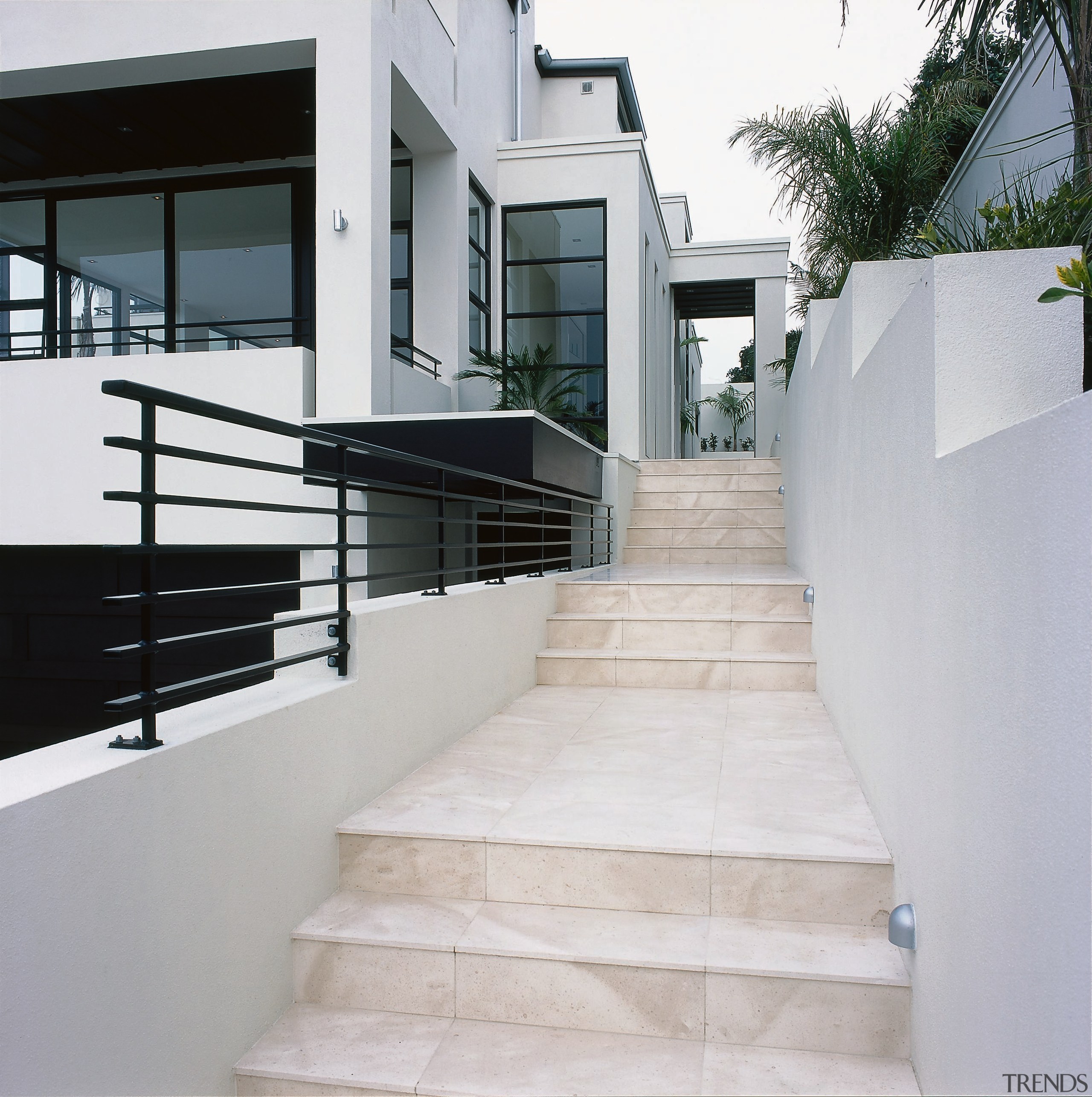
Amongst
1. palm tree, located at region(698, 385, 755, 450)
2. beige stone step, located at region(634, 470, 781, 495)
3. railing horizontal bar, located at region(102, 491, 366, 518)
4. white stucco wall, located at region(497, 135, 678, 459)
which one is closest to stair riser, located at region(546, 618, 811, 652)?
railing horizontal bar, located at region(102, 491, 366, 518)

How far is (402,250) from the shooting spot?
32.8ft

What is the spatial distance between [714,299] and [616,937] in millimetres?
16301

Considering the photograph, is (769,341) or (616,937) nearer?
(616,937)

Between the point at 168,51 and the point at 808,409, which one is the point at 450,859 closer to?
the point at 808,409

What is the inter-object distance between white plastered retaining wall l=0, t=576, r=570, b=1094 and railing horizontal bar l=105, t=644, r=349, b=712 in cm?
8

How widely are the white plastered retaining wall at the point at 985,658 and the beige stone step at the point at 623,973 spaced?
0.48ft

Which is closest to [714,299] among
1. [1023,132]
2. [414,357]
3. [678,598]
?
[414,357]

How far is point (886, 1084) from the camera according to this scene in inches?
78.3

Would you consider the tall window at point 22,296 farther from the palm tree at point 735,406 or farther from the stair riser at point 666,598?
the palm tree at point 735,406

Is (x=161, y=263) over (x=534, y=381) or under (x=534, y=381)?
over

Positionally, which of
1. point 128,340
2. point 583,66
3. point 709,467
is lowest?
point 709,467

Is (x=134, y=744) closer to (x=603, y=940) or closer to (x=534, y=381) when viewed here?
(x=603, y=940)


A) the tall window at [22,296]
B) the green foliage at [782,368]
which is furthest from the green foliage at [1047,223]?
the green foliage at [782,368]

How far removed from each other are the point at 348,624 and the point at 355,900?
872 millimetres
